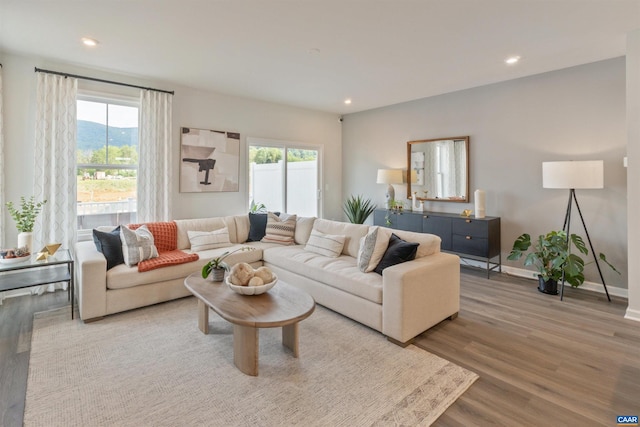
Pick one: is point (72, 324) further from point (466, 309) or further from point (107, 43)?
point (466, 309)

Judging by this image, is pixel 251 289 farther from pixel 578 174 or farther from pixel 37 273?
pixel 578 174

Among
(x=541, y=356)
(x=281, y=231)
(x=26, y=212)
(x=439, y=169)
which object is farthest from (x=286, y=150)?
(x=541, y=356)

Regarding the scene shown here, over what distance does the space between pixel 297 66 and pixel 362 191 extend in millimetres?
3190

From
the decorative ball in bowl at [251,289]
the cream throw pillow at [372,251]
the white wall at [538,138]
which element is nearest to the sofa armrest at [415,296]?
the cream throw pillow at [372,251]

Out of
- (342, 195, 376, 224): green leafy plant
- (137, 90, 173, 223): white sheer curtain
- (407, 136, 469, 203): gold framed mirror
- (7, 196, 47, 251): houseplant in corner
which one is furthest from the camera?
(342, 195, 376, 224): green leafy plant

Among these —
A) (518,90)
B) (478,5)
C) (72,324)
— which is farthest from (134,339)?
(518,90)

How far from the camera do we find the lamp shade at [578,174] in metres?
3.47

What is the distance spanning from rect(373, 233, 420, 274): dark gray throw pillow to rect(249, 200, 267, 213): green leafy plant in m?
3.12

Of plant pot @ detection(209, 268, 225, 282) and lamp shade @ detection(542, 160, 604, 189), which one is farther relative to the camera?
lamp shade @ detection(542, 160, 604, 189)

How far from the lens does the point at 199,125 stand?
15.9ft

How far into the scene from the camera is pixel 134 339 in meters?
2.68

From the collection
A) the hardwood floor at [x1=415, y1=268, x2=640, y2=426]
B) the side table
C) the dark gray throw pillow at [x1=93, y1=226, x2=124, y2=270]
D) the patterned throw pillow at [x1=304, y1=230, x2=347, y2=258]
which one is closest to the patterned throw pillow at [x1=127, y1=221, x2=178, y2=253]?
the dark gray throw pillow at [x1=93, y1=226, x2=124, y2=270]

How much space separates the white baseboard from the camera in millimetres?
3047

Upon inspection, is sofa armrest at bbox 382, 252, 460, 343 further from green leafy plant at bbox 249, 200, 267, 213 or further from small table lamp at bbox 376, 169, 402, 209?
green leafy plant at bbox 249, 200, 267, 213
